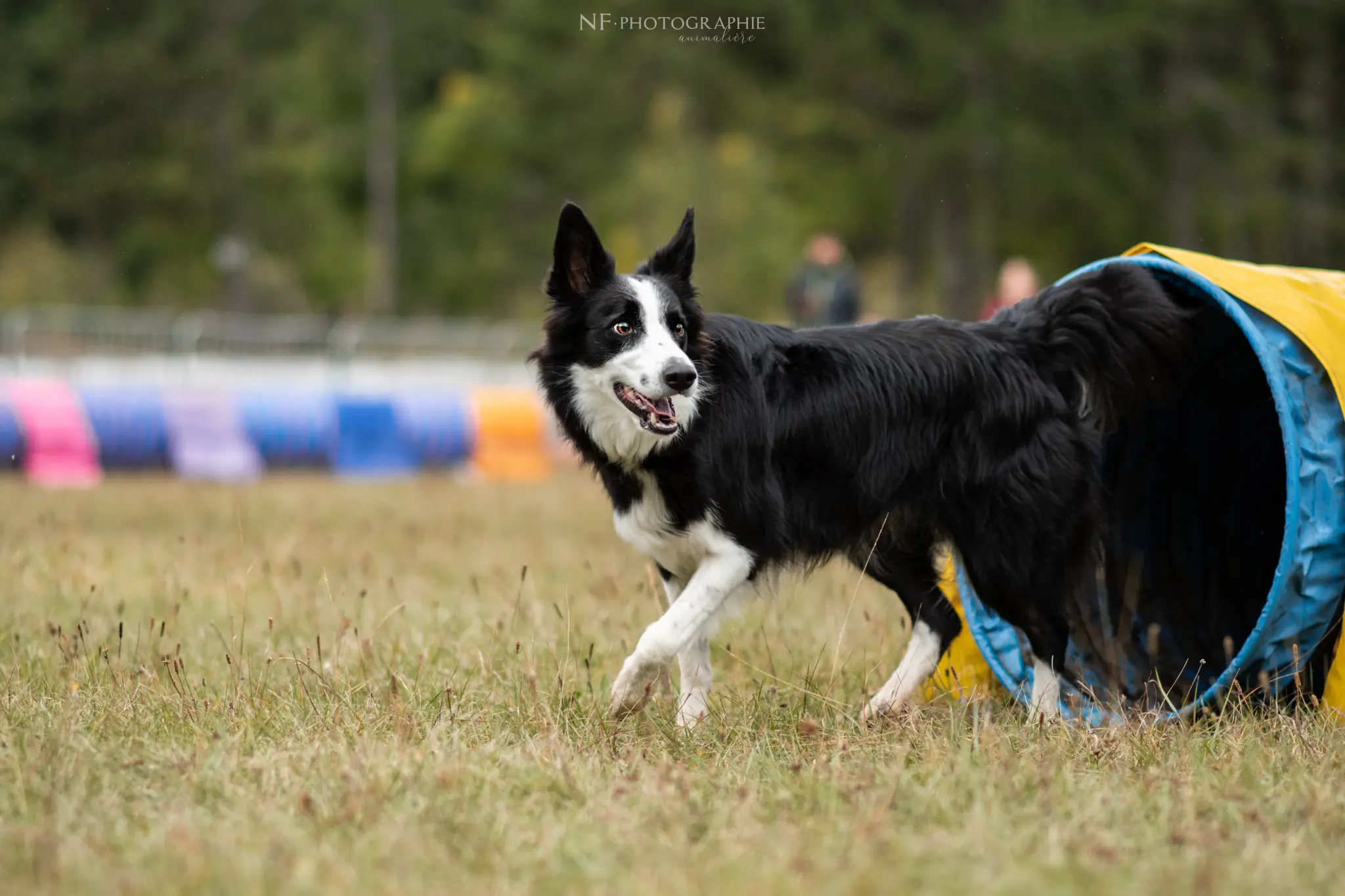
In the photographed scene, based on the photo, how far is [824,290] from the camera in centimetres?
1525

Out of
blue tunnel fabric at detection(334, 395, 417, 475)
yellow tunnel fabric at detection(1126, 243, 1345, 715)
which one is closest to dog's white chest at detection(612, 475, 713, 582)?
yellow tunnel fabric at detection(1126, 243, 1345, 715)

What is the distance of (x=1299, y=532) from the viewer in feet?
15.5

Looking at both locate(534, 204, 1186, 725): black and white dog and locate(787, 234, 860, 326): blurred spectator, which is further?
locate(787, 234, 860, 326): blurred spectator

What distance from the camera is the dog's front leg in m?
4.75

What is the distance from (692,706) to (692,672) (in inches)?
5.6

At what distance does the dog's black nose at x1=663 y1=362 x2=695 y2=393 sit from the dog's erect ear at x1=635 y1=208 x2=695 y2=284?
547 mm

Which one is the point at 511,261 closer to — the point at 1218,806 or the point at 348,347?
the point at 348,347

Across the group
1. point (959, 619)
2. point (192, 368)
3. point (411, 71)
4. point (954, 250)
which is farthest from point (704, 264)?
point (959, 619)

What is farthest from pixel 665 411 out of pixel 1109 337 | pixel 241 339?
pixel 241 339

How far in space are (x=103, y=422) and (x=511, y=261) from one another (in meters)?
25.9

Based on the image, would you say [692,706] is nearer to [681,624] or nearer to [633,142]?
[681,624]

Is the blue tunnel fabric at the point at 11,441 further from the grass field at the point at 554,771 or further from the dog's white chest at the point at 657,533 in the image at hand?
the dog's white chest at the point at 657,533

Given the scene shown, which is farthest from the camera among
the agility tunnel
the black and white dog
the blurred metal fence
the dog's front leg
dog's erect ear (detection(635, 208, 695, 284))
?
the blurred metal fence

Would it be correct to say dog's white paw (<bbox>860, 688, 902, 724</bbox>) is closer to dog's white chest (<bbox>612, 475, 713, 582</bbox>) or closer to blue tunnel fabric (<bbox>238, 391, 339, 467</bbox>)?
dog's white chest (<bbox>612, 475, 713, 582</bbox>)
